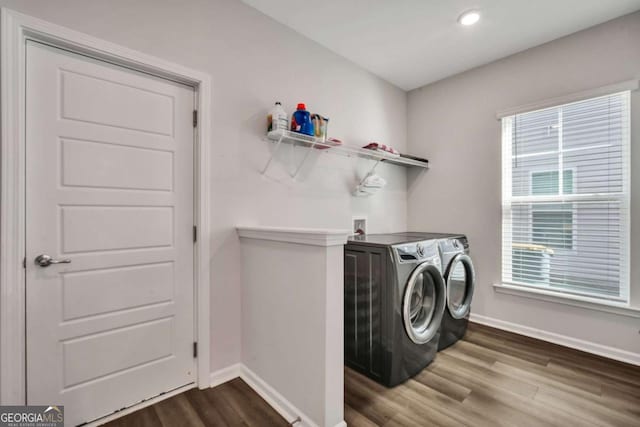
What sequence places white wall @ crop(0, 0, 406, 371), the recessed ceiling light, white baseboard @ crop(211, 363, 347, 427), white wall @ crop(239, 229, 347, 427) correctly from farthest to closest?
the recessed ceiling light
white wall @ crop(0, 0, 406, 371)
white baseboard @ crop(211, 363, 347, 427)
white wall @ crop(239, 229, 347, 427)

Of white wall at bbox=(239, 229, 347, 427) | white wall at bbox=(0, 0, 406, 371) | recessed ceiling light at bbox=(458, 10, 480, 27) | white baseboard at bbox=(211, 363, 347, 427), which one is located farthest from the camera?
recessed ceiling light at bbox=(458, 10, 480, 27)

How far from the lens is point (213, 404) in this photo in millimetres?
1584

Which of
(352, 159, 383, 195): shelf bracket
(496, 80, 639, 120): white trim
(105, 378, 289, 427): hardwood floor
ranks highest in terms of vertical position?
(496, 80, 639, 120): white trim

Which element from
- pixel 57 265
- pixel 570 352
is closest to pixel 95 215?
pixel 57 265

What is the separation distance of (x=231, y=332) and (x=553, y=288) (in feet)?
8.42

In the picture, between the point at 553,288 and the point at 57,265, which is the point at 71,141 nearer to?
the point at 57,265

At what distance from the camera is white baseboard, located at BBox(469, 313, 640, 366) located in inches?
79.7

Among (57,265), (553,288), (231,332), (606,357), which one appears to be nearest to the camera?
(57,265)

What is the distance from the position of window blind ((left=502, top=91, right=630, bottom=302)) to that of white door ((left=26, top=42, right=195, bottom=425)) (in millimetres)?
2691

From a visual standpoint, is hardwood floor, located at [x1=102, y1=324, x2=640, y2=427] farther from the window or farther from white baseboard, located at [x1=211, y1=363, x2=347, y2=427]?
the window

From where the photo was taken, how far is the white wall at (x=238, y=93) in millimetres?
1516

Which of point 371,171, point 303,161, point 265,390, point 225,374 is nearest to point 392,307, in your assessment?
point 265,390

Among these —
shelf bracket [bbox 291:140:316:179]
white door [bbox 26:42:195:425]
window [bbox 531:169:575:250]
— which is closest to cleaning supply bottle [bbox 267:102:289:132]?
shelf bracket [bbox 291:140:316:179]

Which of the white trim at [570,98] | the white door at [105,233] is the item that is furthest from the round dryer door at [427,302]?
the white trim at [570,98]
